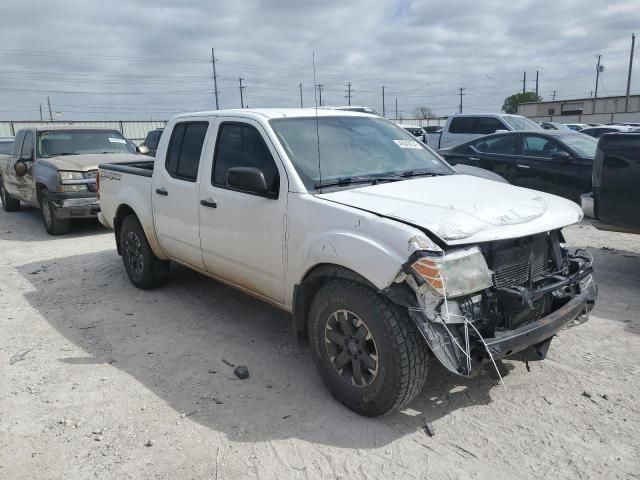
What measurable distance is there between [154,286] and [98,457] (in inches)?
121

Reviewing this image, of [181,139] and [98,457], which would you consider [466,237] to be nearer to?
[98,457]

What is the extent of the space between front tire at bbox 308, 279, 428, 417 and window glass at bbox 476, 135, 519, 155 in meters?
7.57

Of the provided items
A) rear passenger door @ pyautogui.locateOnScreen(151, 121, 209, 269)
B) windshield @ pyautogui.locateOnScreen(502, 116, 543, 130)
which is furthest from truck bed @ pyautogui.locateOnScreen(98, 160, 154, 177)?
windshield @ pyautogui.locateOnScreen(502, 116, 543, 130)

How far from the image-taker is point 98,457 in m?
3.02

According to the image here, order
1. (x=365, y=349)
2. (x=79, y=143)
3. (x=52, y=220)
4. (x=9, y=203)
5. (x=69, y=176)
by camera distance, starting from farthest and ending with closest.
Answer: (x=9, y=203)
(x=79, y=143)
(x=52, y=220)
(x=69, y=176)
(x=365, y=349)

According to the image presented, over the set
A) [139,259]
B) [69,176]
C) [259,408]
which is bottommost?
[259,408]

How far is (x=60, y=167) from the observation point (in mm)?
9016

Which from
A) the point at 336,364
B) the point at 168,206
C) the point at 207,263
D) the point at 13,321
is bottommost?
the point at 13,321

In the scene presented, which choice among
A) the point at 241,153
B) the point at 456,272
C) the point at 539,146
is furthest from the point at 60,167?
the point at 539,146

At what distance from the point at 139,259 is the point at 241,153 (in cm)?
235

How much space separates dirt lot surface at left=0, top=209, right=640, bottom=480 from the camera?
2.91 meters

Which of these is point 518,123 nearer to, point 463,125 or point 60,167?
point 463,125

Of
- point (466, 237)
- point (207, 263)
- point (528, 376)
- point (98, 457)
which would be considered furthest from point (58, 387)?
point (528, 376)

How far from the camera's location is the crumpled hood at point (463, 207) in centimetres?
299
